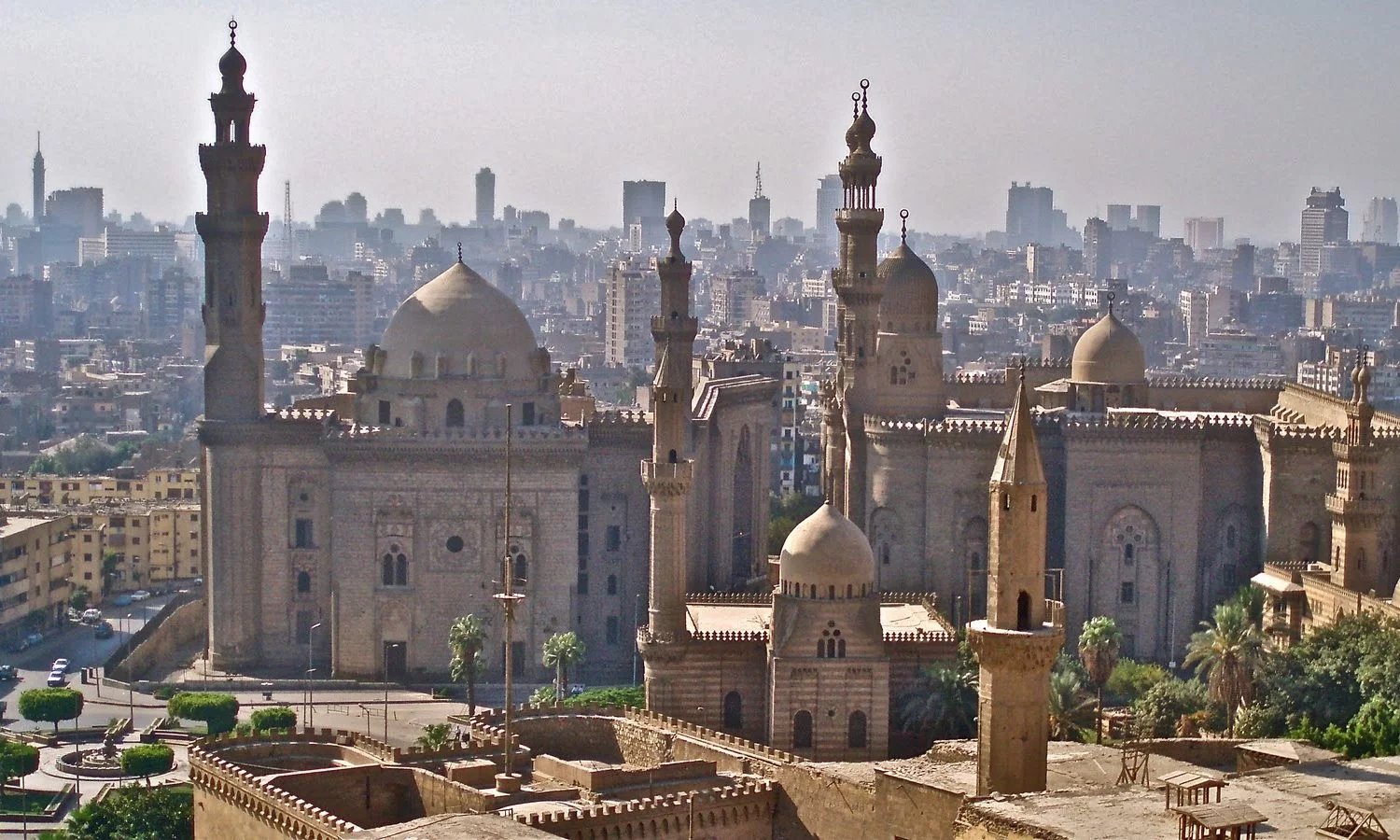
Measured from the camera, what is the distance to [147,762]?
48.4m

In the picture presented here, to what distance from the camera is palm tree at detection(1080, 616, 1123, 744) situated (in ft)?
158

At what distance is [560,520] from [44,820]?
14399 millimetres

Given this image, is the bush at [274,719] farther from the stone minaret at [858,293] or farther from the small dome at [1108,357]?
the small dome at [1108,357]

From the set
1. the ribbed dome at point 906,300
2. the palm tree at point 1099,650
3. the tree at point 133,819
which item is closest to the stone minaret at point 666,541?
the palm tree at point 1099,650

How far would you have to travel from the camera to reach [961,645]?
47.0 meters

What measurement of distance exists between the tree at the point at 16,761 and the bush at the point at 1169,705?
2015 cm

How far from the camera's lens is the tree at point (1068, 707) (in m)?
43.8

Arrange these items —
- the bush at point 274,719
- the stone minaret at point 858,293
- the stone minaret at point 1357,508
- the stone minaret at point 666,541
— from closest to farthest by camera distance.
Result: the stone minaret at point 666,541, the stone minaret at point 1357,508, the bush at point 274,719, the stone minaret at point 858,293

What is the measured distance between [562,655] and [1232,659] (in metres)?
14.7

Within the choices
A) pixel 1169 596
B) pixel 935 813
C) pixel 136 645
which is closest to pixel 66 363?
pixel 136 645

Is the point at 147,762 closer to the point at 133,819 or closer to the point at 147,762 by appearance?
the point at 147,762

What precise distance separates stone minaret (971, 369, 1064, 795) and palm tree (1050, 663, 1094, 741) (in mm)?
9531

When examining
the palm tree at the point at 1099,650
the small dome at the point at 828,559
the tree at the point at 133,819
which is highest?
the small dome at the point at 828,559

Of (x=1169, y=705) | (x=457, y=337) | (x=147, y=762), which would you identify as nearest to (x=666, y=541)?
(x=1169, y=705)
